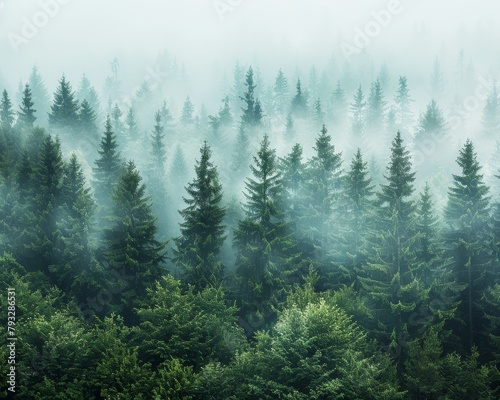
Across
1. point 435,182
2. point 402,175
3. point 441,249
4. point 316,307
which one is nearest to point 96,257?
point 316,307

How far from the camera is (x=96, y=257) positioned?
38.8m

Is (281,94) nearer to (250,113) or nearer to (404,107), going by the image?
Result: (404,107)

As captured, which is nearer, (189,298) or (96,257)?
(189,298)

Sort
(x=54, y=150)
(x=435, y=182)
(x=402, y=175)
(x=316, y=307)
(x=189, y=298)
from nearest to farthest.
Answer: (x=316, y=307)
(x=189, y=298)
(x=402, y=175)
(x=54, y=150)
(x=435, y=182)

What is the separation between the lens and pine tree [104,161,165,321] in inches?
1388

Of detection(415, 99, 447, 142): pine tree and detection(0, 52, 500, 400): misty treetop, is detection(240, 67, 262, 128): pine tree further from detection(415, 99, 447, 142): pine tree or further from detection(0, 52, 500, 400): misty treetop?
detection(415, 99, 447, 142): pine tree

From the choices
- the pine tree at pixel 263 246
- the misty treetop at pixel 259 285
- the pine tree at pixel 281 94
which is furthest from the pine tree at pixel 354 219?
the pine tree at pixel 281 94

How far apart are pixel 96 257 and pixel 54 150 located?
11.4 m

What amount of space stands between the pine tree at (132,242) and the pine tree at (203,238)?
83.8 inches

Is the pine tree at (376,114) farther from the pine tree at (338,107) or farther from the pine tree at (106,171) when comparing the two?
the pine tree at (106,171)

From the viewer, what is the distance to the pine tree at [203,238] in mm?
35656

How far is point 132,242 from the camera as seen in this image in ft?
118

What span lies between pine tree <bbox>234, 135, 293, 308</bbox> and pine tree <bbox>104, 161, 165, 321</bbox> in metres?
6.58

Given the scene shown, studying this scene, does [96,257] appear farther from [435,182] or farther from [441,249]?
[435,182]
